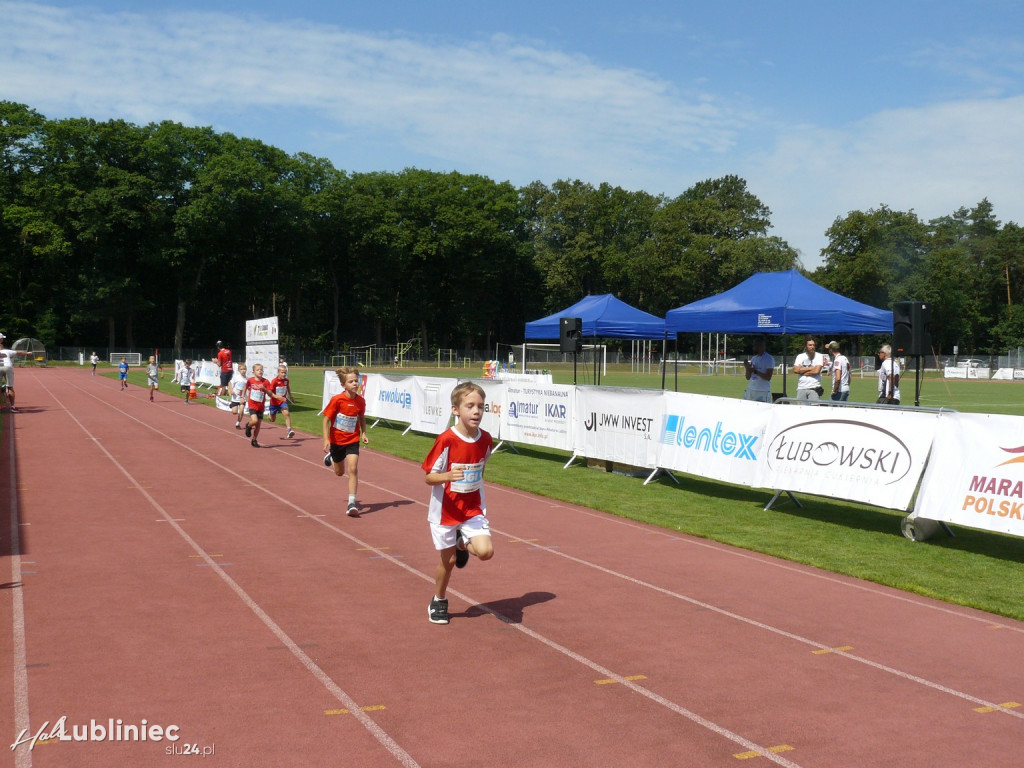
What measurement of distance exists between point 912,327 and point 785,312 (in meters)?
3.43

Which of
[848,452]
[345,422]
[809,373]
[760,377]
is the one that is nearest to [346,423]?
[345,422]

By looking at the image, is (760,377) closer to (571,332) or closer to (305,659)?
(571,332)

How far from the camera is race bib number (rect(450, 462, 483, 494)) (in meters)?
6.60

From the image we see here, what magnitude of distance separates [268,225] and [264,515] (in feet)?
250

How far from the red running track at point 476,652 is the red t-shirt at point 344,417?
3.67 feet

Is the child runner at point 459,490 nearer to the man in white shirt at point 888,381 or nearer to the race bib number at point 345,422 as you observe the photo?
the race bib number at point 345,422

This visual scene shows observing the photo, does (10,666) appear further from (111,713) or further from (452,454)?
(452,454)

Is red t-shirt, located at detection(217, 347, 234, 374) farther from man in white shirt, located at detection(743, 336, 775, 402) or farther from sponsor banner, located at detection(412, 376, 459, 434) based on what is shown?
man in white shirt, located at detection(743, 336, 775, 402)

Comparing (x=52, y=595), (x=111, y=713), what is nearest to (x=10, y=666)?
(x=111, y=713)

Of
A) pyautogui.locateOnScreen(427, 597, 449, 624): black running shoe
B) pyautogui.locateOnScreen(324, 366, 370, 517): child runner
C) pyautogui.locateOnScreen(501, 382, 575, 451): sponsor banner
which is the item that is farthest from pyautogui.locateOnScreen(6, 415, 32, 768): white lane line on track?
pyautogui.locateOnScreen(501, 382, 575, 451): sponsor banner

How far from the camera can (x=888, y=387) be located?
65.6ft

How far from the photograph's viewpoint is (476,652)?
6.28 meters

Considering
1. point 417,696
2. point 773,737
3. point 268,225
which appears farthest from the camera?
point 268,225

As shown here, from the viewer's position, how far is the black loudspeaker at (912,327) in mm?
12836
